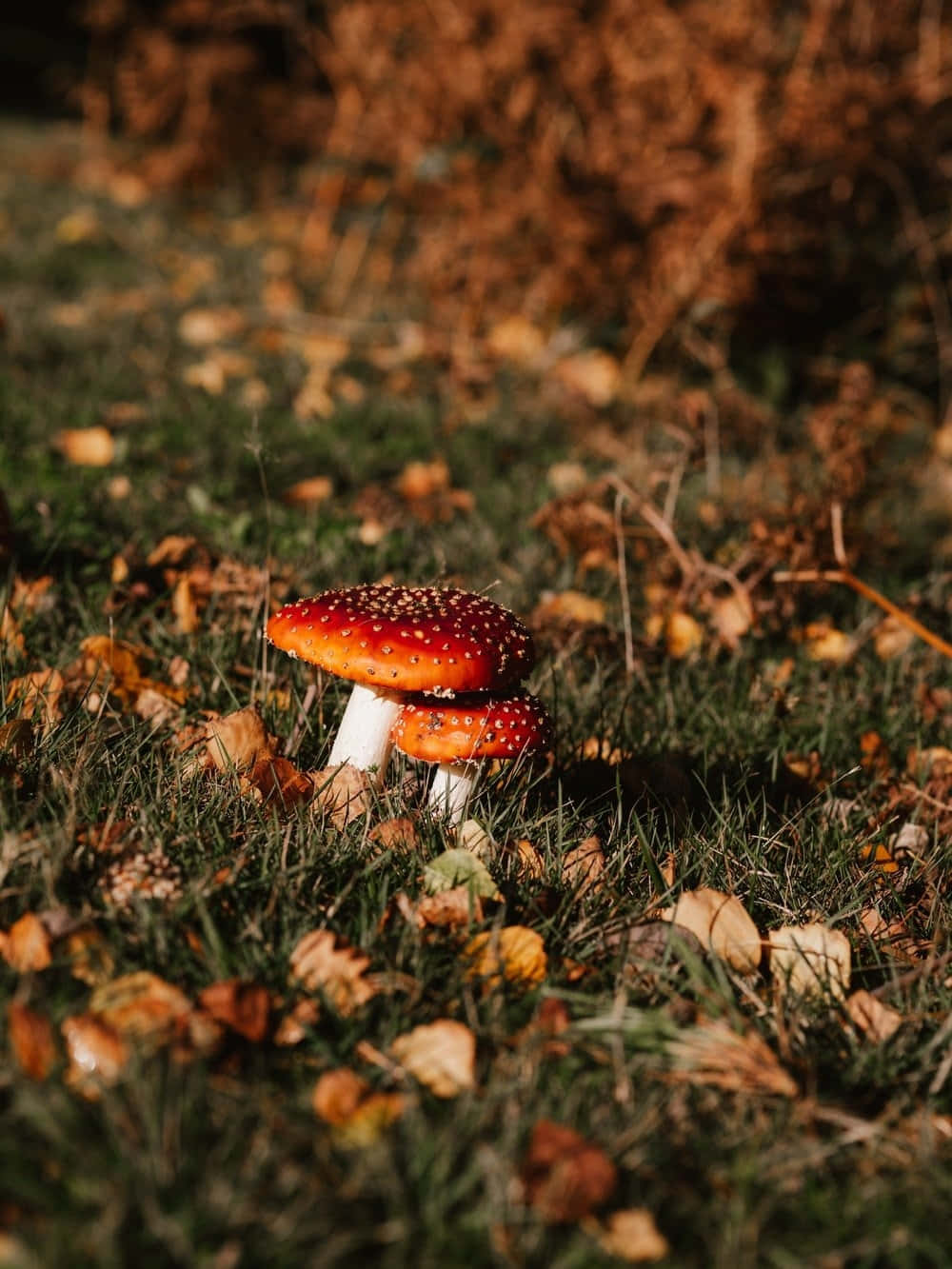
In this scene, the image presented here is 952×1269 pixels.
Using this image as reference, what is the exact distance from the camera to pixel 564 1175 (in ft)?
4.35

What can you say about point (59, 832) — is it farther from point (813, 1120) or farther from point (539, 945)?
point (813, 1120)

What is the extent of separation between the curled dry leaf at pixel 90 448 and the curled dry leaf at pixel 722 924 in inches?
98.6

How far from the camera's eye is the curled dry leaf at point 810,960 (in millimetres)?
1744

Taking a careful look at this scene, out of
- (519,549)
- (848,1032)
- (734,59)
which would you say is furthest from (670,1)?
(848,1032)

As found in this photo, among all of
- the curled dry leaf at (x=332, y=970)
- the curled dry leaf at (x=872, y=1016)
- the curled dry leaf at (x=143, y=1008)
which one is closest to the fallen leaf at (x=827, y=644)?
the curled dry leaf at (x=872, y=1016)

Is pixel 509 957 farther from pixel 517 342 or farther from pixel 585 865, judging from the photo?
pixel 517 342

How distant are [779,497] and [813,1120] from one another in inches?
108

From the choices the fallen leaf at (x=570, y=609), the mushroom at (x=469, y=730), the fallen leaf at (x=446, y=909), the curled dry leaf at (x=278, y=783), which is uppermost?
the mushroom at (x=469, y=730)

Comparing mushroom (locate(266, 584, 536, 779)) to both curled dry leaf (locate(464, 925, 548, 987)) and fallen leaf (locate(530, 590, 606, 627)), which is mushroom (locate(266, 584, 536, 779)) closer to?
curled dry leaf (locate(464, 925, 548, 987))

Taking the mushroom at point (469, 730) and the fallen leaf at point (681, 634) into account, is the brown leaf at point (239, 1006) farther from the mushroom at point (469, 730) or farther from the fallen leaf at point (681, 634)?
the fallen leaf at point (681, 634)

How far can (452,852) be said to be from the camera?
185cm

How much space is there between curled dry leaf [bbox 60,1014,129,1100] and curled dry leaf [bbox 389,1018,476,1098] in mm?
364

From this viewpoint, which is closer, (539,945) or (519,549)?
(539,945)

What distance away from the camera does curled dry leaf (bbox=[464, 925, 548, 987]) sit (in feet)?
5.54
